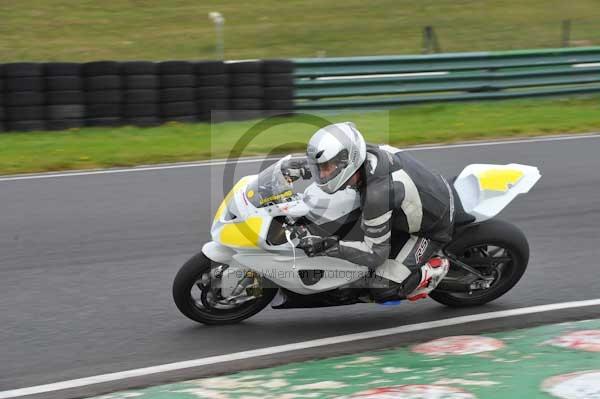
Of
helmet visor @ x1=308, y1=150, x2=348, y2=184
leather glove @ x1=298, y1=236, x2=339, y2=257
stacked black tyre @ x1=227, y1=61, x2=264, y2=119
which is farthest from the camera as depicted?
stacked black tyre @ x1=227, y1=61, x2=264, y2=119

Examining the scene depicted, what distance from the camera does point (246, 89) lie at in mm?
13336

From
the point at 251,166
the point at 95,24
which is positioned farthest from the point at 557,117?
the point at 95,24

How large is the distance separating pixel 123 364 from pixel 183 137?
7.23 metres

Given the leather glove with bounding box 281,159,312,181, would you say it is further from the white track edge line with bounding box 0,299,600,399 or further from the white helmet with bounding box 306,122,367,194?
the white track edge line with bounding box 0,299,600,399

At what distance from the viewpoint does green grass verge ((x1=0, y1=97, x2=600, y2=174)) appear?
11617 mm

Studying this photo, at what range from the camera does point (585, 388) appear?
5.00 metres

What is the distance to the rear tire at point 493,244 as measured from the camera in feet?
20.7

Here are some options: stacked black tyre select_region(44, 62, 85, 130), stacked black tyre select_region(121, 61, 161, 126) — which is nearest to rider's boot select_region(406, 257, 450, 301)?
stacked black tyre select_region(121, 61, 161, 126)

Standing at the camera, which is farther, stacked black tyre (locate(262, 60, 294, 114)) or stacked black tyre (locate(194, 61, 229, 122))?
stacked black tyre (locate(262, 60, 294, 114))

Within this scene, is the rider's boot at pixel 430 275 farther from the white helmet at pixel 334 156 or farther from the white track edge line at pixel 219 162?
the white track edge line at pixel 219 162

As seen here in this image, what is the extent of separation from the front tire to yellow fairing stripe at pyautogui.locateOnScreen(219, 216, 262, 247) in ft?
0.76

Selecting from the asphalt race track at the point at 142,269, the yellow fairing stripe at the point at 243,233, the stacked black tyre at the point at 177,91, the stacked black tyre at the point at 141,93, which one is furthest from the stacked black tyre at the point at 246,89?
the yellow fairing stripe at the point at 243,233

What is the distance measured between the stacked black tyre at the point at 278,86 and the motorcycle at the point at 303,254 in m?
7.15

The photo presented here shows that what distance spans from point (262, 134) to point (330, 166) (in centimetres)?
613
